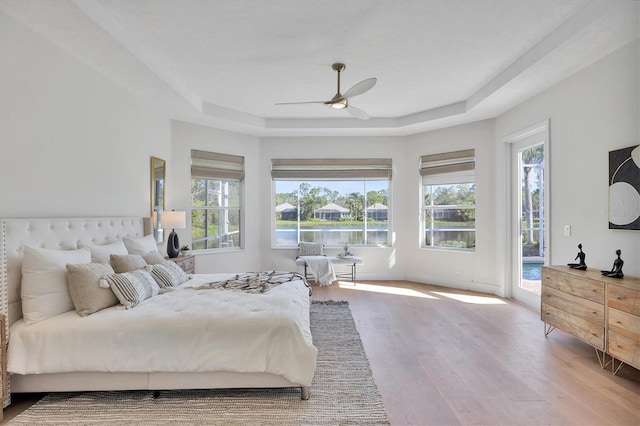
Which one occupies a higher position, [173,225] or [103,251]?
[173,225]

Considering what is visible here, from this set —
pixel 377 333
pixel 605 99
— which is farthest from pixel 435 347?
pixel 605 99

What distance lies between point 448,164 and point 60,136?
5191mm

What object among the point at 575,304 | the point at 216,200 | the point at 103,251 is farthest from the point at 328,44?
the point at 216,200

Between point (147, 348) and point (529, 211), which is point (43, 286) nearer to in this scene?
point (147, 348)

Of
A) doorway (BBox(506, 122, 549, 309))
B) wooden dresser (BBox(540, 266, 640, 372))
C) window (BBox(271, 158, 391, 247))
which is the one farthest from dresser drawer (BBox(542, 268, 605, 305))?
window (BBox(271, 158, 391, 247))

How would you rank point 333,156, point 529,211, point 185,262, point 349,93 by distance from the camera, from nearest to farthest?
point 349,93 → point 185,262 → point 529,211 → point 333,156

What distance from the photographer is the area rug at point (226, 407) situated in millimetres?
2062

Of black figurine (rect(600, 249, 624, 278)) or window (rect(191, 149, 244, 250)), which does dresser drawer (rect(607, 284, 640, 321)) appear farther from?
window (rect(191, 149, 244, 250))

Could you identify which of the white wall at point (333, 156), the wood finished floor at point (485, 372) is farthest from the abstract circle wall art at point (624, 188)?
the white wall at point (333, 156)

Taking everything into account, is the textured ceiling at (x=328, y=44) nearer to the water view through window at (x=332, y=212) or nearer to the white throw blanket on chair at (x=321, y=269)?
the water view through window at (x=332, y=212)

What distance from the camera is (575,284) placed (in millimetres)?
2945

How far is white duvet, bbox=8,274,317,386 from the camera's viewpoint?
216 cm

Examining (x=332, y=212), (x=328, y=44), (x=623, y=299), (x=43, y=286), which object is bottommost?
(x=623, y=299)

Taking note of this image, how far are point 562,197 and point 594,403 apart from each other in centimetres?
222
